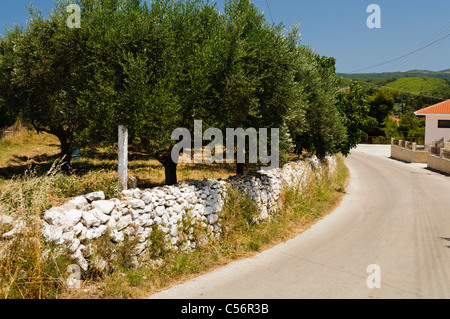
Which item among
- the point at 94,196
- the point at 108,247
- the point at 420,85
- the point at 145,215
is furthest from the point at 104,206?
the point at 420,85

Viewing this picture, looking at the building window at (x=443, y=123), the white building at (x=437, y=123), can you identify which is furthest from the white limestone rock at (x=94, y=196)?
the building window at (x=443, y=123)

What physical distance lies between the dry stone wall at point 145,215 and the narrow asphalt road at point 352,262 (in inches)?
53.0

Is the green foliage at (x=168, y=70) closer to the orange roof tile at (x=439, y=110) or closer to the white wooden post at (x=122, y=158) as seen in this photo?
the white wooden post at (x=122, y=158)

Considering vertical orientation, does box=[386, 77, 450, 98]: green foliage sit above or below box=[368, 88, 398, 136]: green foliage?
above

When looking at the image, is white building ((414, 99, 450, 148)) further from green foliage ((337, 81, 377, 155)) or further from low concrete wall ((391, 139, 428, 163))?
green foliage ((337, 81, 377, 155))

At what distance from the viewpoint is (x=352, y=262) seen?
9.09 m

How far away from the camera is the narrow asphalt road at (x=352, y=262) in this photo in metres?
7.25

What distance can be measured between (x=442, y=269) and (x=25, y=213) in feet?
32.1

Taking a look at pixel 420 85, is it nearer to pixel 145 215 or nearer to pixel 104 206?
pixel 145 215

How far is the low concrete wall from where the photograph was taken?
122 feet

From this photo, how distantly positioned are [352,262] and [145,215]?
560 cm

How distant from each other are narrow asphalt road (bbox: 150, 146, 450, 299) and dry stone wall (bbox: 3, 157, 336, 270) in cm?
135

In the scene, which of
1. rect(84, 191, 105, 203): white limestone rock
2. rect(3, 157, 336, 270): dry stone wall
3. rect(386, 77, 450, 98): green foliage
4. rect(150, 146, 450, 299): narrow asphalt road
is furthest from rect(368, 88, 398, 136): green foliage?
rect(386, 77, 450, 98): green foliage
